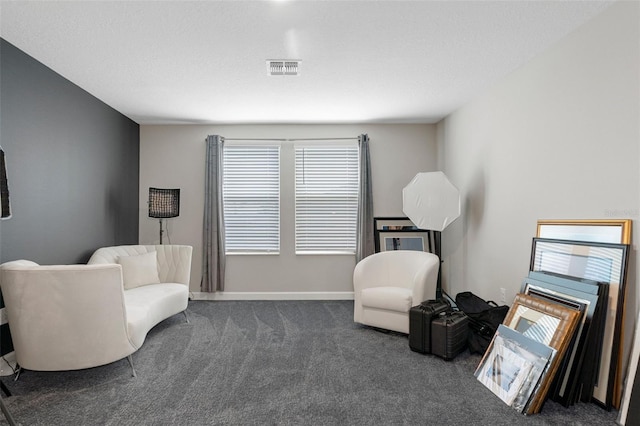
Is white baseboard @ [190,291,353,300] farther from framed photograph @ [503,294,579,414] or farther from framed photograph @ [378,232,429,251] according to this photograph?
framed photograph @ [503,294,579,414]

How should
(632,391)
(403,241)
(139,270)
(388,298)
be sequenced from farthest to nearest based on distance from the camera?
(403,241) < (139,270) < (388,298) < (632,391)

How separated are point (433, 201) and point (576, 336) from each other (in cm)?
194

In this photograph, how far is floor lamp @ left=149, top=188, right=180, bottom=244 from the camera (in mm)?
4262

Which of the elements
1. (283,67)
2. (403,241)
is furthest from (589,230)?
(283,67)

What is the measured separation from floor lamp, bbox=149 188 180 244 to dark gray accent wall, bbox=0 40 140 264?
1.51 feet

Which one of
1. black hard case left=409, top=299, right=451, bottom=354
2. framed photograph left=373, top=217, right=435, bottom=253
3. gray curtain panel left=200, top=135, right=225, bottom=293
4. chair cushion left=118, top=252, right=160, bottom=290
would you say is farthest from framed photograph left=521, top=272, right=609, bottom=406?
gray curtain panel left=200, top=135, right=225, bottom=293

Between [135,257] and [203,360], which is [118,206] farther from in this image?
[203,360]

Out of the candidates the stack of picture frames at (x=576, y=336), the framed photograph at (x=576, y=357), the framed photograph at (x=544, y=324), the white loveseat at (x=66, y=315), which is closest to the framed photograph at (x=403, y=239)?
the framed photograph at (x=544, y=324)

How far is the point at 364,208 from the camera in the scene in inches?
188

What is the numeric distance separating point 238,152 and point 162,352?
114 inches

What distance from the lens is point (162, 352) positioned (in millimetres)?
2971

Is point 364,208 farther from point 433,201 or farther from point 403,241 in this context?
point 433,201

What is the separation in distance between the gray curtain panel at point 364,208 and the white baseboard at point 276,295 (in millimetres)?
592

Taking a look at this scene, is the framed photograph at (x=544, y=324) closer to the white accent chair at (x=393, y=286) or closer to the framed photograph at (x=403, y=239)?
the white accent chair at (x=393, y=286)
